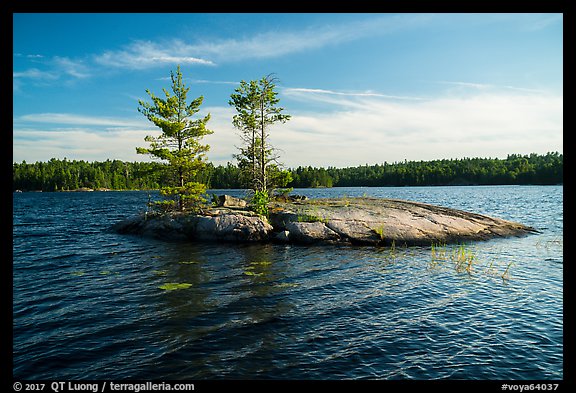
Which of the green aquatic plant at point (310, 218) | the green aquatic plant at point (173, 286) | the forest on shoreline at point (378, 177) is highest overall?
the forest on shoreline at point (378, 177)

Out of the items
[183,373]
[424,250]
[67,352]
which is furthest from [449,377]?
[424,250]

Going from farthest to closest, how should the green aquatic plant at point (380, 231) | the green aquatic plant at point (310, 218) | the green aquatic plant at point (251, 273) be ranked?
the green aquatic plant at point (310, 218), the green aquatic plant at point (380, 231), the green aquatic plant at point (251, 273)

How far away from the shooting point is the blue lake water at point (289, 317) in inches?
280

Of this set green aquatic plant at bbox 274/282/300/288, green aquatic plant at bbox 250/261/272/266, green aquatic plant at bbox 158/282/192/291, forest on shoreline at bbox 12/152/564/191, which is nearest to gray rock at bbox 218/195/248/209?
green aquatic plant at bbox 250/261/272/266

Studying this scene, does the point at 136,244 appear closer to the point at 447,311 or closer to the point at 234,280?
the point at 234,280

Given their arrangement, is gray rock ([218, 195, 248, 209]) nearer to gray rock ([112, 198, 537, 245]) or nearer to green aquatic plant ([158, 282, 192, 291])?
gray rock ([112, 198, 537, 245])

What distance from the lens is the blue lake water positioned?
23.4ft

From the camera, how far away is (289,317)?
32.3ft

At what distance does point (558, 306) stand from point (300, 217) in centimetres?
1578

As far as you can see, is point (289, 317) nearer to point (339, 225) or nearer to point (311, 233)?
point (311, 233)

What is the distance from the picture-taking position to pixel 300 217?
24172mm

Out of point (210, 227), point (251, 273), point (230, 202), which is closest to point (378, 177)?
point (230, 202)

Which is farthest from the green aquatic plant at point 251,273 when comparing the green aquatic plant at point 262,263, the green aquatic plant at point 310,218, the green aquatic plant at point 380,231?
the green aquatic plant at point 380,231

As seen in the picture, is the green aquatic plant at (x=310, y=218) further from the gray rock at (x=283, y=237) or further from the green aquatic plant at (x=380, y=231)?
the green aquatic plant at (x=380, y=231)
